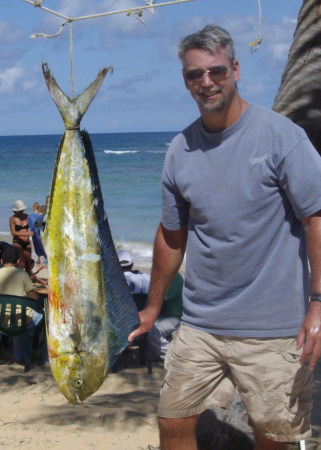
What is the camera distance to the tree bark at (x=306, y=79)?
13.9 feet

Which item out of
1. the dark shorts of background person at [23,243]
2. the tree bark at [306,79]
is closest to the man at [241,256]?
the tree bark at [306,79]

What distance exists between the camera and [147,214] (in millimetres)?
26266

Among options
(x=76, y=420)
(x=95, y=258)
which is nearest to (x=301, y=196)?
(x=95, y=258)

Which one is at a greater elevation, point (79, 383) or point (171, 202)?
point (171, 202)

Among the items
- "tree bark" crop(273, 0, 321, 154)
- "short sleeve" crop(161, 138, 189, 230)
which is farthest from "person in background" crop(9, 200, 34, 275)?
"short sleeve" crop(161, 138, 189, 230)

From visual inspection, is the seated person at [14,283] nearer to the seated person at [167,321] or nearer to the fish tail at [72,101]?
the seated person at [167,321]

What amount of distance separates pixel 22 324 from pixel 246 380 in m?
3.95

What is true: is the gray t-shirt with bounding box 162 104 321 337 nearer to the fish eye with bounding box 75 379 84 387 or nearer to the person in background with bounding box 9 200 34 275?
the fish eye with bounding box 75 379 84 387

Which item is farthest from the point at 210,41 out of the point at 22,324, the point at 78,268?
the point at 22,324

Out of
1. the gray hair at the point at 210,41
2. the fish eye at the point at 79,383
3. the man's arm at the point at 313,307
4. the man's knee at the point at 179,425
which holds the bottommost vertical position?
the man's knee at the point at 179,425

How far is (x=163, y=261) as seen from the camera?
3369 mm

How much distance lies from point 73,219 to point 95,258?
0.17 meters

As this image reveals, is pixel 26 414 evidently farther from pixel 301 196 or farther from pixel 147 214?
pixel 147 214

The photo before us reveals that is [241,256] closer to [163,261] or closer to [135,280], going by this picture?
[163,261]
